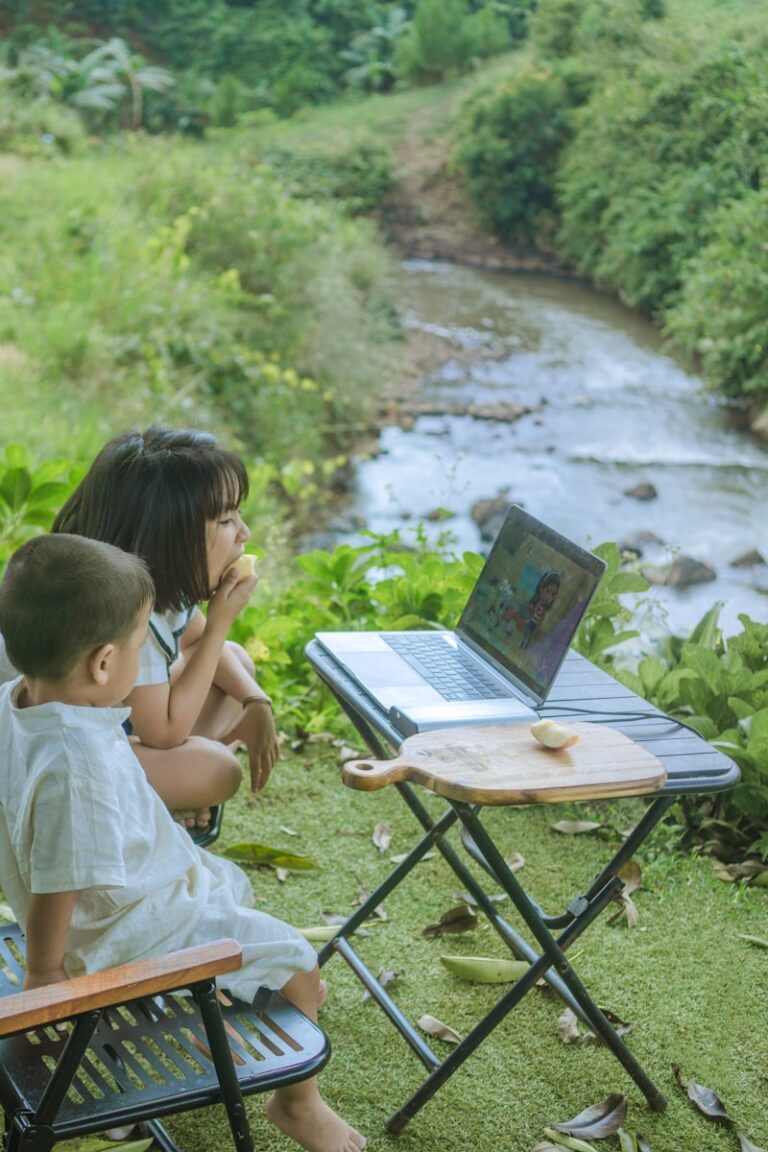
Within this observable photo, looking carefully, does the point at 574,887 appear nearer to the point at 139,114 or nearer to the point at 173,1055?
the point at 173,1055

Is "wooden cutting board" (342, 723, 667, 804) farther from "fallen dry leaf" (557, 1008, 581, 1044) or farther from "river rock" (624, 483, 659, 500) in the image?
"river rock" (624, 483, 659, 500)

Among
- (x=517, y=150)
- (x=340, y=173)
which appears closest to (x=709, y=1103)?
(x=517, y=150)

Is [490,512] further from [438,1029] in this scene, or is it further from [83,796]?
[83,796]

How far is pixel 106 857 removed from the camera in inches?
64.5

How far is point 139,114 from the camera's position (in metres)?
11.9

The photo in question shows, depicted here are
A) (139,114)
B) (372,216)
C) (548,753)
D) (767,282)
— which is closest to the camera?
(548,753)

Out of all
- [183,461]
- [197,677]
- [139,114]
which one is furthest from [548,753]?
[139,114]

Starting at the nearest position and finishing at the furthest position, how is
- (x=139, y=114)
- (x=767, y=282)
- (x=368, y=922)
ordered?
(x=368, y=922) → (x=767, y=282) → (x=139, y=114)

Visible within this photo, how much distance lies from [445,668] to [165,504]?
A: 1.94 feet

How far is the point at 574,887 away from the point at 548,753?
46.8 inches

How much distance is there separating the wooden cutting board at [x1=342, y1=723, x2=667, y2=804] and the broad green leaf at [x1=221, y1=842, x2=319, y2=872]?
1.11 meters

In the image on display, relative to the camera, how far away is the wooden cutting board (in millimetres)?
1797

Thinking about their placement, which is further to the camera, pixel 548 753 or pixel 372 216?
pixel 372 216

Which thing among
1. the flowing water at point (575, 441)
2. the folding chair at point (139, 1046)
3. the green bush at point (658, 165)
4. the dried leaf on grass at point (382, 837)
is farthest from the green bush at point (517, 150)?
the folding chair at point (139, 1046)
